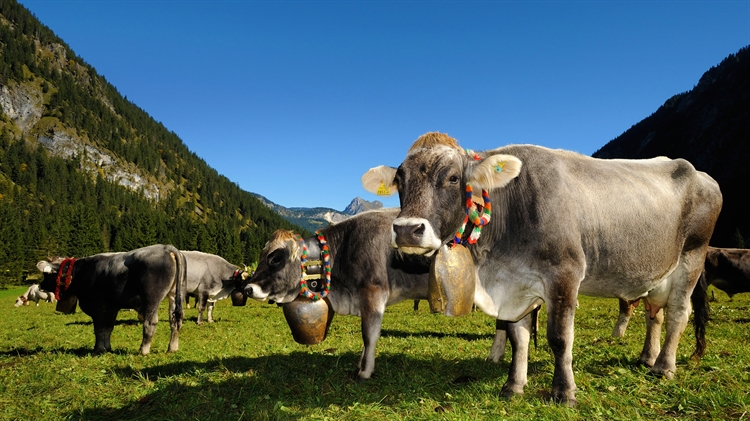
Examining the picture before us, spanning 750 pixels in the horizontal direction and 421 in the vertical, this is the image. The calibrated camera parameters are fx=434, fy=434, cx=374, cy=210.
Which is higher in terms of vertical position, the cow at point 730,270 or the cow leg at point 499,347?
the cow at point 730,270

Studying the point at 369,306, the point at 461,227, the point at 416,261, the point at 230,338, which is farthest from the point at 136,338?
the point at 461,227

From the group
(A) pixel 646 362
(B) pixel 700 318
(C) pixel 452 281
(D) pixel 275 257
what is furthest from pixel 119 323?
(B) pixel 700 318

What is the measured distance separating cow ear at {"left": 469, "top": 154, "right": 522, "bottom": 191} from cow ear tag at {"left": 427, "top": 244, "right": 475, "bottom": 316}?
2.69ft

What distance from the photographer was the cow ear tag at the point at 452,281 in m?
5.01

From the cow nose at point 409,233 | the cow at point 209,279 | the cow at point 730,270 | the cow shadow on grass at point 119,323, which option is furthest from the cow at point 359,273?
the cow at point 730,270

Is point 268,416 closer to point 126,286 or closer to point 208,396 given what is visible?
point 208,396

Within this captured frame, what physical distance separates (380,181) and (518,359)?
3.09 m

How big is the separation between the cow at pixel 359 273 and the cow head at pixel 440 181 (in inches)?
99.1

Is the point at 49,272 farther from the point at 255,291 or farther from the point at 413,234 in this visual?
the point at 413,234

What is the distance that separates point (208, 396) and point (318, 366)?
2.25 meters

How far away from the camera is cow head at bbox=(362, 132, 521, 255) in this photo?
4.56 meters

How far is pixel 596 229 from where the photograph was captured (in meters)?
5.48

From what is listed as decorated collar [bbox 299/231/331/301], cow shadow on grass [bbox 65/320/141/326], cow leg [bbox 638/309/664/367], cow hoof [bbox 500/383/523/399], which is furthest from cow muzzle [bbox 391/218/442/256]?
cow shadow on grass [bbox 65/320/141/326]

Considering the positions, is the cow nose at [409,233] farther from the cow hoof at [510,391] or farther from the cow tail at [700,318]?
the cow tail at [700,318]
